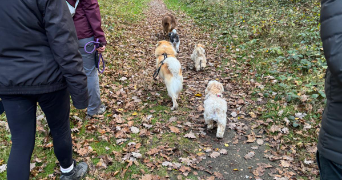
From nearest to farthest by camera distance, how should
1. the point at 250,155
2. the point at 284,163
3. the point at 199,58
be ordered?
the point at 284,163 < the point at 250,155 < the point at 199,58

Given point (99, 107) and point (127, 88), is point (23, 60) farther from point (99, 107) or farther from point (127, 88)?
point (127, 88)

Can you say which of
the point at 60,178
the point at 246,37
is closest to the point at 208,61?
the point at 246,37

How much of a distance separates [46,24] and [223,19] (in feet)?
38.5

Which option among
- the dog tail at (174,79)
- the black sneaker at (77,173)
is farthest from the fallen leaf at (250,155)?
the black sneaker at (77,173)

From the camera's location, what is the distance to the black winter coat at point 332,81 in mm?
1274

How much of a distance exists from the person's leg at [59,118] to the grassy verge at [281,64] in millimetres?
3563

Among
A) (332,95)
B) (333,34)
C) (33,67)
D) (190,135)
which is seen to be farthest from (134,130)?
(333,34)

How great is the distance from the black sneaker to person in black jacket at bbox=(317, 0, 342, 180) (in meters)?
2.93

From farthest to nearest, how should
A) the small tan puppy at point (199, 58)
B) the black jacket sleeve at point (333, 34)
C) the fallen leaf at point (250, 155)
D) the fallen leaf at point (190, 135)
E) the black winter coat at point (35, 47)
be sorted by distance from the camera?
the small tan puppy at point (199, 58), the fallen leaf at point (190, 135), the fallen leaf at point (250, 155), the black winter coat at point (35, 47), the black jacket sleeve at point (333, 34)

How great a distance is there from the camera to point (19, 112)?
2.18m

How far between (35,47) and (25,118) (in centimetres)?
75

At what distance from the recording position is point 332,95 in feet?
4.73

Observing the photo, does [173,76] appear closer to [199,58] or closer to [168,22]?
[199,58]

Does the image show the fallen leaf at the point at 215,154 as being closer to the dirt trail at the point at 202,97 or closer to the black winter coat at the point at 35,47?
the dirt trail at the point at 202,97
